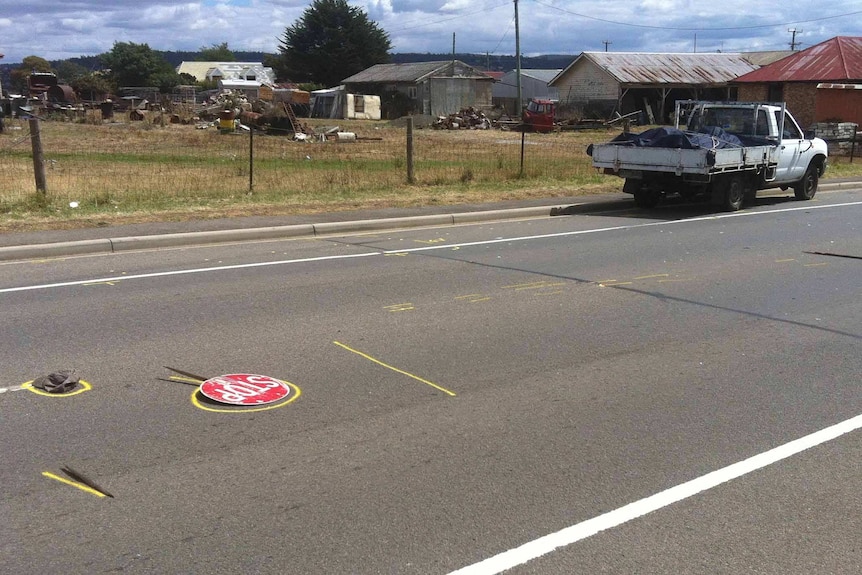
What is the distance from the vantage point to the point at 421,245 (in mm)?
12430

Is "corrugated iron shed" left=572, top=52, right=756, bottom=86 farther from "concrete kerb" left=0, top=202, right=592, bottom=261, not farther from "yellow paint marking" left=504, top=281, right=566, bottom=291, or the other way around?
"yellow paint marking" left=504, top=281, right=566, bottom=291

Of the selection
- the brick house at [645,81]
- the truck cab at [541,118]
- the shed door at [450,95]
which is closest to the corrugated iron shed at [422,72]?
the shed door at [450,95]

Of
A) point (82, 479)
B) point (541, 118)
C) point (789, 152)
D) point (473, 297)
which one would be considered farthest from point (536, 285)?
point (541, 118)

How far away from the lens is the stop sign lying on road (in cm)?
577

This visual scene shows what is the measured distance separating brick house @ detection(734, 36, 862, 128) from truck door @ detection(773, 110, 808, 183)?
2718 cm

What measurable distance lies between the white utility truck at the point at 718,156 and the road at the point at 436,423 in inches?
241

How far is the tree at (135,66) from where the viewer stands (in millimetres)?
104500

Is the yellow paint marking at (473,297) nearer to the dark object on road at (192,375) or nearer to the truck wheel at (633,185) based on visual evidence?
the dark object on road at (192,375)

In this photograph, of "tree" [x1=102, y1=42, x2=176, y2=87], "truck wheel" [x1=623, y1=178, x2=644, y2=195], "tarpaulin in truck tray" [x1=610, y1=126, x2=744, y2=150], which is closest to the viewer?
"tarpaulin in truck tray" [x1=610, y1=126, x2=744, y2=150]

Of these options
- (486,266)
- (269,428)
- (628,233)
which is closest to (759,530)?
(269,428)

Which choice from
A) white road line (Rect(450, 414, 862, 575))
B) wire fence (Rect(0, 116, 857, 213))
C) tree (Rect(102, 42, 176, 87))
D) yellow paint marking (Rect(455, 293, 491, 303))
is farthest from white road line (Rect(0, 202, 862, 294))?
tree (Rect(102, 42, 176, 87))

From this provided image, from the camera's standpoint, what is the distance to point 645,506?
434cm

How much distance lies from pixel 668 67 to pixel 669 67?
0.28 feet

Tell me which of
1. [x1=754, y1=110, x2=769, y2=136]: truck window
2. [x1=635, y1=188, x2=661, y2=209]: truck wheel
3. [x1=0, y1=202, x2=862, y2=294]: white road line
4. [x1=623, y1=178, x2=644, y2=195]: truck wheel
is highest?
[x1=754, y1=110, x2=769, y2=136]: truck window
